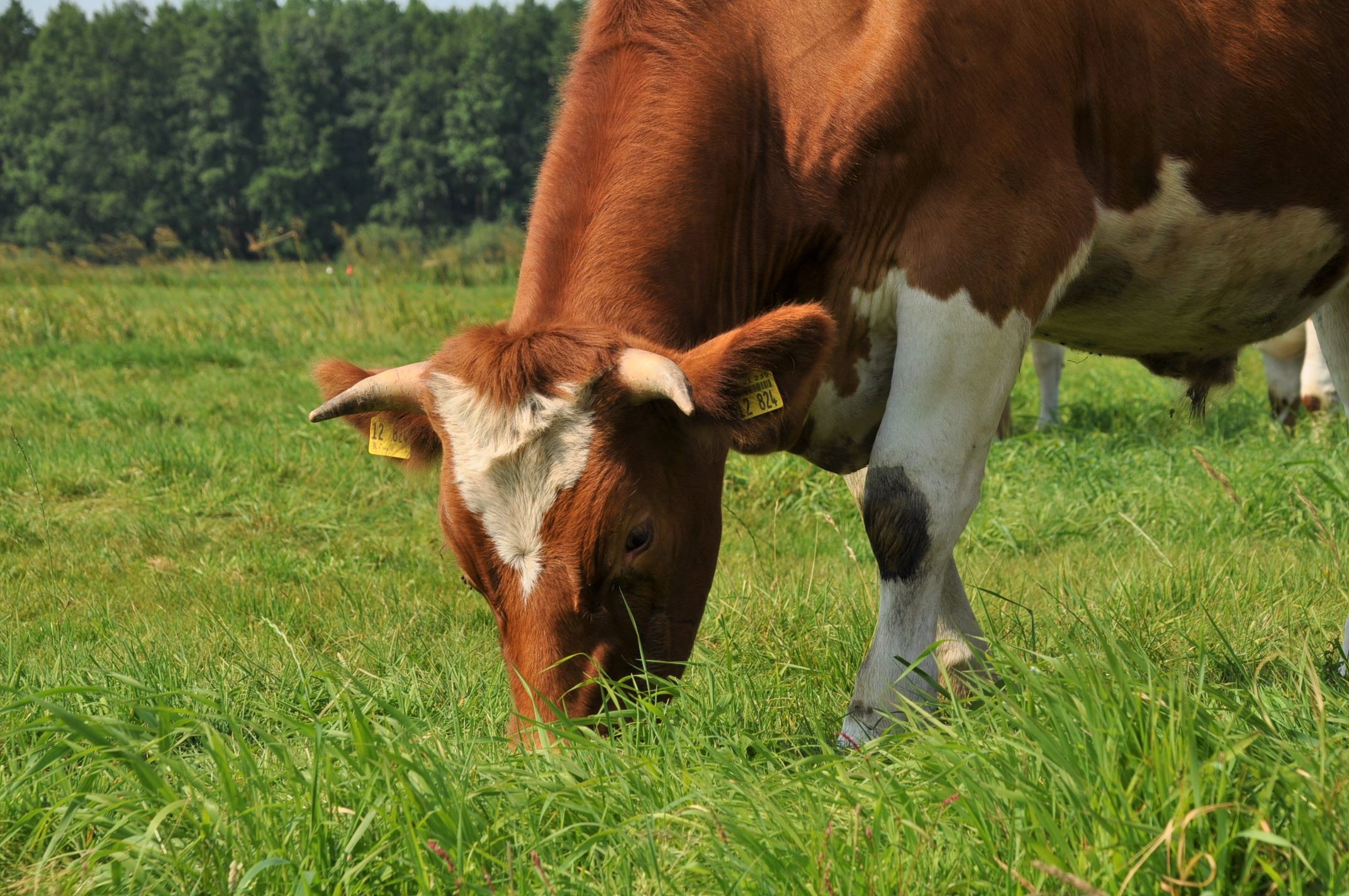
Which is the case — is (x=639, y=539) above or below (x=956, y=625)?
above

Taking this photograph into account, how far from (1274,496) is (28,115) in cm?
8243

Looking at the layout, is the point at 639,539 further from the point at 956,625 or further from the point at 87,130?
the point at 87,130

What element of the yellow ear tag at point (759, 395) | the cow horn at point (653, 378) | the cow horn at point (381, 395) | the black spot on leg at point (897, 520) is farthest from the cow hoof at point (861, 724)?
the cow horn at point (381, 395)

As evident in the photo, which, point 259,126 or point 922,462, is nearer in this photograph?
point 922,462

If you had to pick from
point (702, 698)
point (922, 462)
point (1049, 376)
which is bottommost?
point (1049, 376)

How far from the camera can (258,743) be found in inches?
115

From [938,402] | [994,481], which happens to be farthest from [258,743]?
[994,481]

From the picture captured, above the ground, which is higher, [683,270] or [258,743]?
[683,270]

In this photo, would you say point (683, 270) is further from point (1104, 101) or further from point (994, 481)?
point (994, 481)

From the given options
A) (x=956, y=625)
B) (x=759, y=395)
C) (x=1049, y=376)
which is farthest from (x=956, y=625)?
(x=1049, y=376)

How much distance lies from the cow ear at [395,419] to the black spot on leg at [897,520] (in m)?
1.07

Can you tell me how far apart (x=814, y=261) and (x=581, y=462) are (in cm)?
95

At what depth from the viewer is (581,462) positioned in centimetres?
258

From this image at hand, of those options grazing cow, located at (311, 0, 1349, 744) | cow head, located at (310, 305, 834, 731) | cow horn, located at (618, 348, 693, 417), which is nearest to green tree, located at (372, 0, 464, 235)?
grazing cow, located at (311, 0, 1349, 744)
